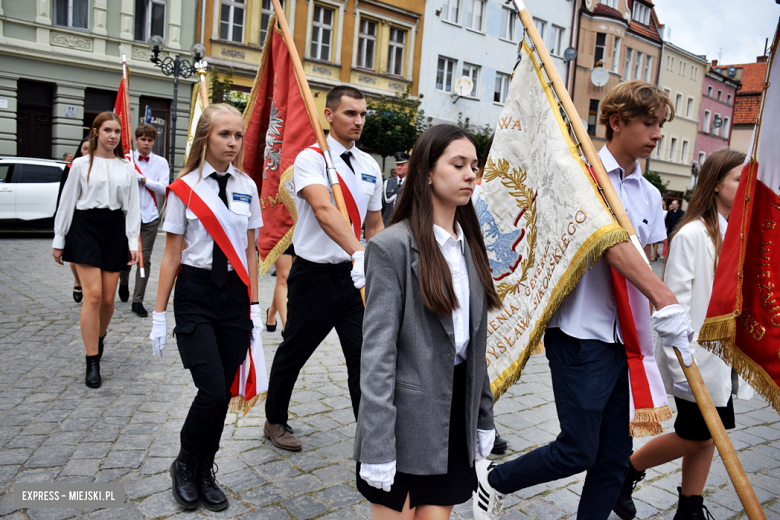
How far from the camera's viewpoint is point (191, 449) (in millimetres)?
3406

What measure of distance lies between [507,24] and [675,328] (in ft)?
114

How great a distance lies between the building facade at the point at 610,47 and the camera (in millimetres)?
39656

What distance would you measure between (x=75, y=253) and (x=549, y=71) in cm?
417

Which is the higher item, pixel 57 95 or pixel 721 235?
pixel 57 95

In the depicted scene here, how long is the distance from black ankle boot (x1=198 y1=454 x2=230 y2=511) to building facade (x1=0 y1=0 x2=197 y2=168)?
69.1ft

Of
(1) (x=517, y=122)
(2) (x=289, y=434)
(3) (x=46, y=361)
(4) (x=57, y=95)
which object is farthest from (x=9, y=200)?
(1) (x=517, y=122)

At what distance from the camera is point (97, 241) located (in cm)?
550

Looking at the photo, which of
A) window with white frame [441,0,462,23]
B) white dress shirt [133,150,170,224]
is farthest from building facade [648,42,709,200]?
white dress shirt [133,150,170,224]

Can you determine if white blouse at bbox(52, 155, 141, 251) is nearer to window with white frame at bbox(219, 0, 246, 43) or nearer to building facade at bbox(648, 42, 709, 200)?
window with white frame at bbox(219, 0, 246, 43)

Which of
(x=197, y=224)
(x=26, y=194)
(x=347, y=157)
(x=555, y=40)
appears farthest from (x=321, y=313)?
(x=555, y=40)

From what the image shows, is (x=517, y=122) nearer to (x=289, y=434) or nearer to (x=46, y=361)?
(x=289, y=434)

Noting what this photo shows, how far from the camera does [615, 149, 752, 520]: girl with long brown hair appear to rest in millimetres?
3260

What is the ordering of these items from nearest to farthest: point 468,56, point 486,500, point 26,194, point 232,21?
point 486,500, point 26,194, point 232,21, point 468,56

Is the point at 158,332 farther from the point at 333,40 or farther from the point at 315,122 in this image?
the point at 333,40
